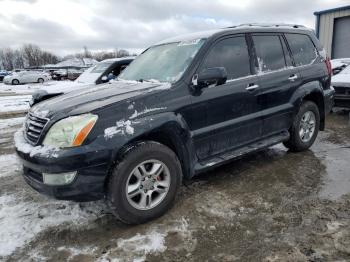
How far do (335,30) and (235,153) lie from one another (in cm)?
1485

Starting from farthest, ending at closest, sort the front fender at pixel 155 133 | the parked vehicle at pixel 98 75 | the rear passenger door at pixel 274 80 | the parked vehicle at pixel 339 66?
the parked vehicle at pixel 339 66 < the parked vehicle at pixel 98 75 < the rear passenger door at pixel 274 80 < the front fender at pixel 155 133

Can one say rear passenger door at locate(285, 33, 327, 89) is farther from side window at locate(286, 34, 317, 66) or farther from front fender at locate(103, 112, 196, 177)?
front fender at locate(103, 112, 196, 177)

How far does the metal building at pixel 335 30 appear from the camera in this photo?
16.2 meters

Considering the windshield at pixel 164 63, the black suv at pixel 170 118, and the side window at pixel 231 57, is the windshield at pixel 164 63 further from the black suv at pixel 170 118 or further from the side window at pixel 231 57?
the side window at pixel 231 57

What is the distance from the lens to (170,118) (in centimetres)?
358

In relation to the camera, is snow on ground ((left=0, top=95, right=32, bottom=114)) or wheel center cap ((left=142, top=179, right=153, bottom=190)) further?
snow on ground ((left=0, top=95, right=32, bottom=114))

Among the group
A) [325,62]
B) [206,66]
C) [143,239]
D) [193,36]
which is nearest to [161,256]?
[143,239]

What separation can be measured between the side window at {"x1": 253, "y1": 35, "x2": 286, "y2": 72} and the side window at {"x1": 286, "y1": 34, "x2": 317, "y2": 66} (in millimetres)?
305

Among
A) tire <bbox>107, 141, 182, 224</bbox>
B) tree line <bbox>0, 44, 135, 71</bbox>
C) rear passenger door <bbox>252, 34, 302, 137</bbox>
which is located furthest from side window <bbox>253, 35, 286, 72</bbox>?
tree line <bbox>0, 44, 135, 71</bbox>

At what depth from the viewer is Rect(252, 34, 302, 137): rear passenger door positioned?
464 centimetres

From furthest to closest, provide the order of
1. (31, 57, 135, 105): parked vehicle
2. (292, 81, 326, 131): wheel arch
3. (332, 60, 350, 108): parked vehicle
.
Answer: (31, 57, 135, 105): parked vehicle < (332, 60, 350, 108): parked vehicle < (292, 81, 326, 131): wheel arch

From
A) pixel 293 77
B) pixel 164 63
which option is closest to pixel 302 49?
pixel 293 77

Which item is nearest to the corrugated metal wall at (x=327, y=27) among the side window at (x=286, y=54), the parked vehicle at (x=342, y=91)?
the parked vehicle at (x=342, y=91)

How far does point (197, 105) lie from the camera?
3.86 m
